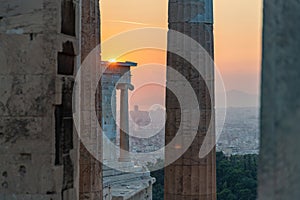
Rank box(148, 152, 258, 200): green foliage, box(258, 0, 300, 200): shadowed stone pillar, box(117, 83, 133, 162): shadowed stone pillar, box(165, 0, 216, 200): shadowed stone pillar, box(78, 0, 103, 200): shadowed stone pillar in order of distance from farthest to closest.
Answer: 1. box(117, 83, 133, 162): shadowed stone pillar
2. box(148, 152, 258, 200): green foliage
3. box(165, 0, 216, 200): shadowed stone pillar
4. box(78, 0, 103, 200): shadowed stone pillar
5. box(258, 0, 300, 200): shadowed stone pillar

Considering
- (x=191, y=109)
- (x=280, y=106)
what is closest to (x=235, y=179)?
(x=191, y=109)

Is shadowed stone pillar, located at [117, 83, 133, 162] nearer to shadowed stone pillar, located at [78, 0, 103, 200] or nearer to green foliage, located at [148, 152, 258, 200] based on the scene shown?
green foliage, located at [148, 152, 258, 200]

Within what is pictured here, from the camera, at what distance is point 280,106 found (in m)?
1.74

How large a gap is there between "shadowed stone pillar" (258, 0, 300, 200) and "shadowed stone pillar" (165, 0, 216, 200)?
33.6ft

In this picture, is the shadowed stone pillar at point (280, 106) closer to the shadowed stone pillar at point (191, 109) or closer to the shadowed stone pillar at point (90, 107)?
the shadowed stone pillar at point (90, 107)

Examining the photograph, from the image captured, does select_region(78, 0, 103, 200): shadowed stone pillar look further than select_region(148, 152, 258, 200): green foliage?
No

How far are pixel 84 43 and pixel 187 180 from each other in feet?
13.1

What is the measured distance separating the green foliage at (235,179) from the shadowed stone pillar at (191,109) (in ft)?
48.0

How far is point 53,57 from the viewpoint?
6.41 metres

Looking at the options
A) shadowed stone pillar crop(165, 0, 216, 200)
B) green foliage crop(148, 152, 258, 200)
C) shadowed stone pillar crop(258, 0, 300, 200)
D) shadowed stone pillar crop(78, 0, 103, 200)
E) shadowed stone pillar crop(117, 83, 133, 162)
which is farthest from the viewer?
shadowed stone pillar crop(117, 83, 133, 162)

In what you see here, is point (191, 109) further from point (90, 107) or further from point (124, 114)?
point (124, 114)

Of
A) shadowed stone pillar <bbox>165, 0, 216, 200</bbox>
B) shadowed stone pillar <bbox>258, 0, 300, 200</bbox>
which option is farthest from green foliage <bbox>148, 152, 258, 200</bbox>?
shadowed stone pillar <bbox>258, 0, 300, 200</bbox>

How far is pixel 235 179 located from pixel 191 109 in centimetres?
1968

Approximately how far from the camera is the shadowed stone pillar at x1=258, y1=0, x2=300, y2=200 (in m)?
1.73
